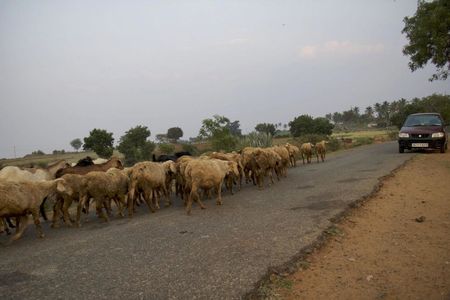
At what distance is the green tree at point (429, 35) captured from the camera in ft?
63.5

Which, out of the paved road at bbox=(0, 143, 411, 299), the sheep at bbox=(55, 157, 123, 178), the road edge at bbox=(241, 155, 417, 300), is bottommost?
the road edge at bbox=(241, 155, 417, 300)

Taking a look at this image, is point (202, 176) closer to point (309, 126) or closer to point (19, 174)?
point (19, 174)

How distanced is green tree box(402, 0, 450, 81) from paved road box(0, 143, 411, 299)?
48.1ft

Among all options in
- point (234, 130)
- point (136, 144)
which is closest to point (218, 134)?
point (136, 144)

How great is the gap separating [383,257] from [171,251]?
332 cm

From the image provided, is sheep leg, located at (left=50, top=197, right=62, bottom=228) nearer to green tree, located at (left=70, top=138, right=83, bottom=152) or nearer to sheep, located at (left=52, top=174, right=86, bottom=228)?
sheep, located at (left=52, top=174, right=86, bottom=228)

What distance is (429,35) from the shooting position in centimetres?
2128

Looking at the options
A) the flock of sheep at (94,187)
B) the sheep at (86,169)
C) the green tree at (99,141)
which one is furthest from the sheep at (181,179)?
the green tree at (99,141)

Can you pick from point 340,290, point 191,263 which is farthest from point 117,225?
point 340,290

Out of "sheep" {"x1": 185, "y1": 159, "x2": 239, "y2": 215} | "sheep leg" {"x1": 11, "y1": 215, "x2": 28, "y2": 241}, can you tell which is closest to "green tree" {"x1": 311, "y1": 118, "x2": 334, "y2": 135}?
"sheep" {"x1": 185, "y1": 159, "x2": 239, "y2": 215}

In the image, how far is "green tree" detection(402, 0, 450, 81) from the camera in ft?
63.5

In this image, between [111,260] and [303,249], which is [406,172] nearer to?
[303,249]

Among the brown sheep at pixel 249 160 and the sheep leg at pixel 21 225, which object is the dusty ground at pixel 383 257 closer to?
the brown sheep at pixel 249 160

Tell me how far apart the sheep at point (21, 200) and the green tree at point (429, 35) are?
20.6m
